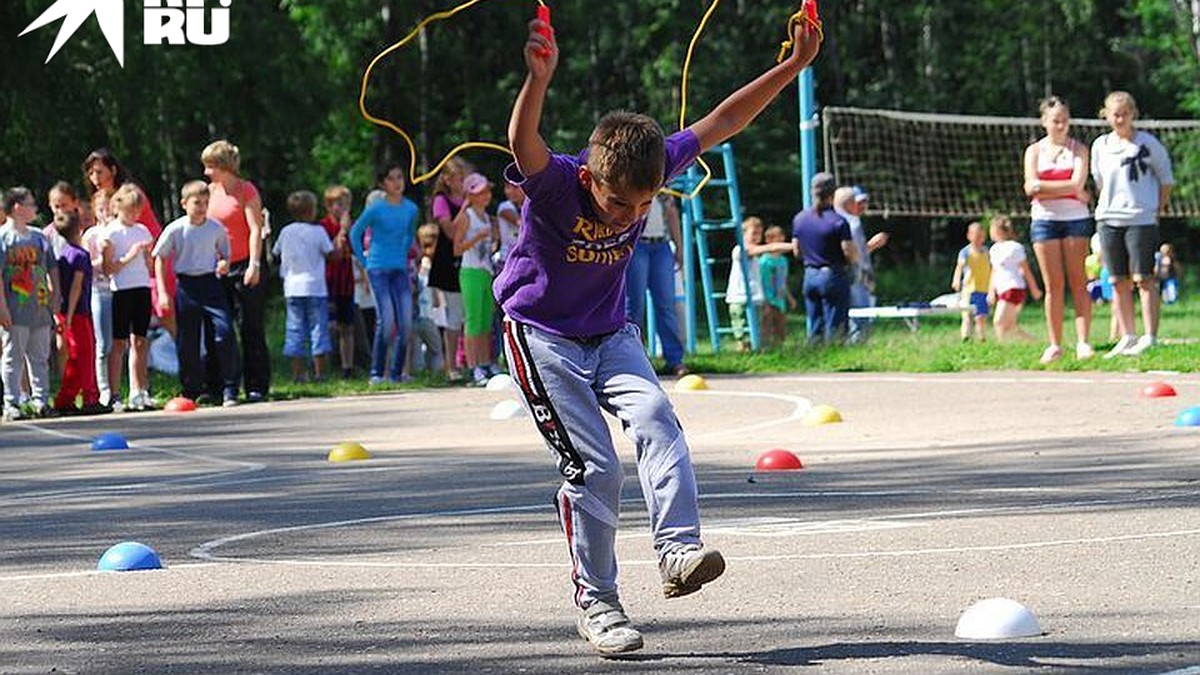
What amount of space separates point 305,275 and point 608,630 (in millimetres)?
13733

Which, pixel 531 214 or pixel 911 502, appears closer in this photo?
pixel 531 214

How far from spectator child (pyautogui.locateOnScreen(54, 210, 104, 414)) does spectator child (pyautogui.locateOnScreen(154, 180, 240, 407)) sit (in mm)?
595

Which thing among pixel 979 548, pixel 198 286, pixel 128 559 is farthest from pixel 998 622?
pixel 198 286

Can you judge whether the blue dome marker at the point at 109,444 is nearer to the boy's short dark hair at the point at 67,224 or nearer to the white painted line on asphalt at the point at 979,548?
the boy's short dark hair at the point at 67,224

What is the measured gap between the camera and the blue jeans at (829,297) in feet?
68.5

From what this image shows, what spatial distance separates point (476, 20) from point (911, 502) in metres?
42.3

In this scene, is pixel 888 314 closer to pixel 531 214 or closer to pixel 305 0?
pixel 531 214

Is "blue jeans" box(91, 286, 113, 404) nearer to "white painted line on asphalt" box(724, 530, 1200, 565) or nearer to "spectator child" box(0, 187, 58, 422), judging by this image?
"spectator child" box(0, 187, 58, 422)

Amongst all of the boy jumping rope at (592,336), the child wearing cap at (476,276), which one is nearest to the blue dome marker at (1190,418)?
the boy jumping rope at (592,336)

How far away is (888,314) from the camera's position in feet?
79.0

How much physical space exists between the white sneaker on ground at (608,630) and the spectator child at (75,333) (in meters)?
11.8

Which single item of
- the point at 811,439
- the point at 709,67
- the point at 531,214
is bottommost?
the point at 811,439

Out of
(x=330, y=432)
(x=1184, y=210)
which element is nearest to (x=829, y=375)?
(x=330, y=432)

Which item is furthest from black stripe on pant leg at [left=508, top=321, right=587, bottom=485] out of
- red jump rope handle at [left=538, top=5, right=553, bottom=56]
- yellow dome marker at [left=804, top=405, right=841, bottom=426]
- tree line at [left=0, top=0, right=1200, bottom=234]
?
tree line at [left=0, top=0, right=1200, bottom=234]
